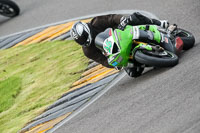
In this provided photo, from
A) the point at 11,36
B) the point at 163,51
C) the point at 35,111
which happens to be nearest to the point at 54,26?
the point at 11,36

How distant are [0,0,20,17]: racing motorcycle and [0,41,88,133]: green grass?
188cm

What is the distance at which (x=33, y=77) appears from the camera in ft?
33.6

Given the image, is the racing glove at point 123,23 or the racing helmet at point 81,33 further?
the racing helmet at point 81,33

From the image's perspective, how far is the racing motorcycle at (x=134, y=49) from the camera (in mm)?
6883

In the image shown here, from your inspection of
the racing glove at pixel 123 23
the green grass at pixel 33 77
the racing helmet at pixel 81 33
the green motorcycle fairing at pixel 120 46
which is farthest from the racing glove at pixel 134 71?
the green grass at pixel 33 77

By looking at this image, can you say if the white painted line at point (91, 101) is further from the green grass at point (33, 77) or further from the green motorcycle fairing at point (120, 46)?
the green motorcycle fairing at point (120, 46)

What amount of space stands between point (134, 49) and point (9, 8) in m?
7.52

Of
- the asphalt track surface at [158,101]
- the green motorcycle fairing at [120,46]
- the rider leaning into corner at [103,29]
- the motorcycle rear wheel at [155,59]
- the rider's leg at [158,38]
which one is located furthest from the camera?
the rider leaning into corner at [103,29]

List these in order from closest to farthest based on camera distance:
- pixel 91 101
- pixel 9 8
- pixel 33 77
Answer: pixel 91 101 < pixel 33 77 < pixel 9 8

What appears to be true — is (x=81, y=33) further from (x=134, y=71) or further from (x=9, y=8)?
(x=9, y=8)

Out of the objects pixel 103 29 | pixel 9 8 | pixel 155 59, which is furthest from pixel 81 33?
pixel 9 8

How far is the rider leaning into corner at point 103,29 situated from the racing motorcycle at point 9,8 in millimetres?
5844

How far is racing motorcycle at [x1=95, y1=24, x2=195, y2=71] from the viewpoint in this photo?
688cm

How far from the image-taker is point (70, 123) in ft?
24.4
